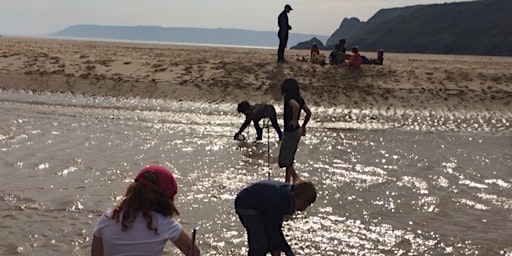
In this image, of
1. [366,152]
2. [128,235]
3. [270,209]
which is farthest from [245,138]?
[128,235]

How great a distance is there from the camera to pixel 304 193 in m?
5.38

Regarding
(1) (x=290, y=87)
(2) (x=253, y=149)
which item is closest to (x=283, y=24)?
(2) (x=253, y=149)

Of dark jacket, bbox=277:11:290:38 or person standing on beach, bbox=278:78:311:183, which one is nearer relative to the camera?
person standing on beach, bbox=278:78:311:183

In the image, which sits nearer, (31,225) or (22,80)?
(31,225)

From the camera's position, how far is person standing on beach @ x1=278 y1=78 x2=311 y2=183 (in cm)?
922

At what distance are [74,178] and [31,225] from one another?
2535 millimetres

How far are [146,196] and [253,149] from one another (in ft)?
31.0

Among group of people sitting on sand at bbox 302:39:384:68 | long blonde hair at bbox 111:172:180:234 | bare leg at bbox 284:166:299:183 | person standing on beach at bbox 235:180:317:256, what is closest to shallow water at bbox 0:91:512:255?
bare leg at bbox 284:166:299:183

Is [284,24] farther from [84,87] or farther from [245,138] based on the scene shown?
[245,138]

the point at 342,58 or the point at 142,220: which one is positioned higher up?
the point at 342,58

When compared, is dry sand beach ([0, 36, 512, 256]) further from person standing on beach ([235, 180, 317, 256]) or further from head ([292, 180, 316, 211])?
head ([292, 180, 316, 211])

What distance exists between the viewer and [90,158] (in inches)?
463

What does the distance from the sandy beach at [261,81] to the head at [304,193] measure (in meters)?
14.0

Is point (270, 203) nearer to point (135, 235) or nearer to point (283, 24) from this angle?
point (135, 235)
